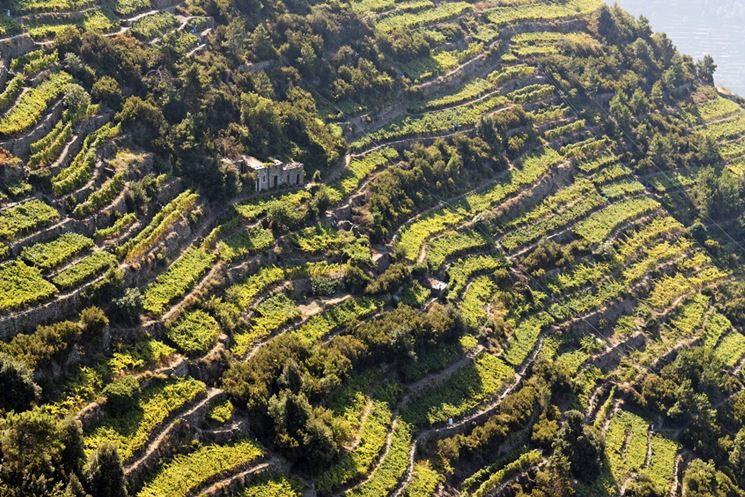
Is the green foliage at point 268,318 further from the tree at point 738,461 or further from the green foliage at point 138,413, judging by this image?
the tree at point 738,461

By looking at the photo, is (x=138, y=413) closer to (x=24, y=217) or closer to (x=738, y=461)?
(x=24, y=217)

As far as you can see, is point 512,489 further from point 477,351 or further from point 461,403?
point 477,351

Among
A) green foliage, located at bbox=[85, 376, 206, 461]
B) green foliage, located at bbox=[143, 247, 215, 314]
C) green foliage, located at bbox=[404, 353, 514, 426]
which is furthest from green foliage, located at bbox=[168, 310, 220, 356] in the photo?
green foliage, located at bbox=[404, 353, 514, 426]

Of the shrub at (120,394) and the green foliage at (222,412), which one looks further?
the green foliage at (222,412)

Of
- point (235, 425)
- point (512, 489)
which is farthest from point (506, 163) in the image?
point (235, 425)

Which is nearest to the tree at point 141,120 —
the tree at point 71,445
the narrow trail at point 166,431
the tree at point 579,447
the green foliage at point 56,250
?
the green foliage at point 56,250

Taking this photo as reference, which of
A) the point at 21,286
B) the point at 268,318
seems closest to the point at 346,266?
the point at 268,318

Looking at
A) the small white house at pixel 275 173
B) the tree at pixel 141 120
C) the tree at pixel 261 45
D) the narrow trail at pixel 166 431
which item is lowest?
the narrow trail at pixel 166 431
